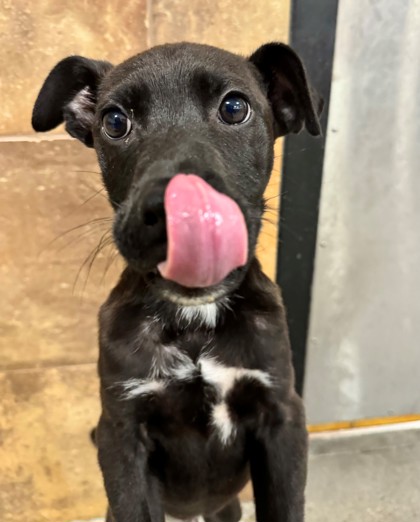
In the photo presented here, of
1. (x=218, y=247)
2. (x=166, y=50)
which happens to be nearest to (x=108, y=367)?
(x=218, y=247)

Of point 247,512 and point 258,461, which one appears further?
point 247,512

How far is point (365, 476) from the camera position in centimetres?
198

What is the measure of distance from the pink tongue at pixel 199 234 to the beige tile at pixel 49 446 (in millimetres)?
1038

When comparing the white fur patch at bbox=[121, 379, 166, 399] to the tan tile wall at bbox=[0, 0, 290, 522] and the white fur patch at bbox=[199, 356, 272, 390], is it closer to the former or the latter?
the white fur patch at bbox=[199, 356, 272, 390]

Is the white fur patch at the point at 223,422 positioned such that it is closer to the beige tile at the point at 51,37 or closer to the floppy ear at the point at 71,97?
the floppy ear at the point at 71,97

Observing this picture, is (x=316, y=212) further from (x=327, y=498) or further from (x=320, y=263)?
(x=327, y=498)

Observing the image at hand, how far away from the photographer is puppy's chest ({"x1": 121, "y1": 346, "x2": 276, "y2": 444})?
3.86ft

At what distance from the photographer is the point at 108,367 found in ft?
3.94

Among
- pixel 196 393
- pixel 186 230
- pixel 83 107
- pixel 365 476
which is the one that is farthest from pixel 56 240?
pixel 365 476

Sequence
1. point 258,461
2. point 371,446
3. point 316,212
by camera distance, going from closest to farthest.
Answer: point 258,461 < point 316,212 < point 371,446

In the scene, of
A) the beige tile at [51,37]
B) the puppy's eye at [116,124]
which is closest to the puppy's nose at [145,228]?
the puppy's eye at [116,124]

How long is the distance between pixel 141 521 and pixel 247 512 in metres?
0.79

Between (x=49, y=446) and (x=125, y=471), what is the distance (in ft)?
2.44

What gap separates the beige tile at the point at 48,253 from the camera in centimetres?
159
